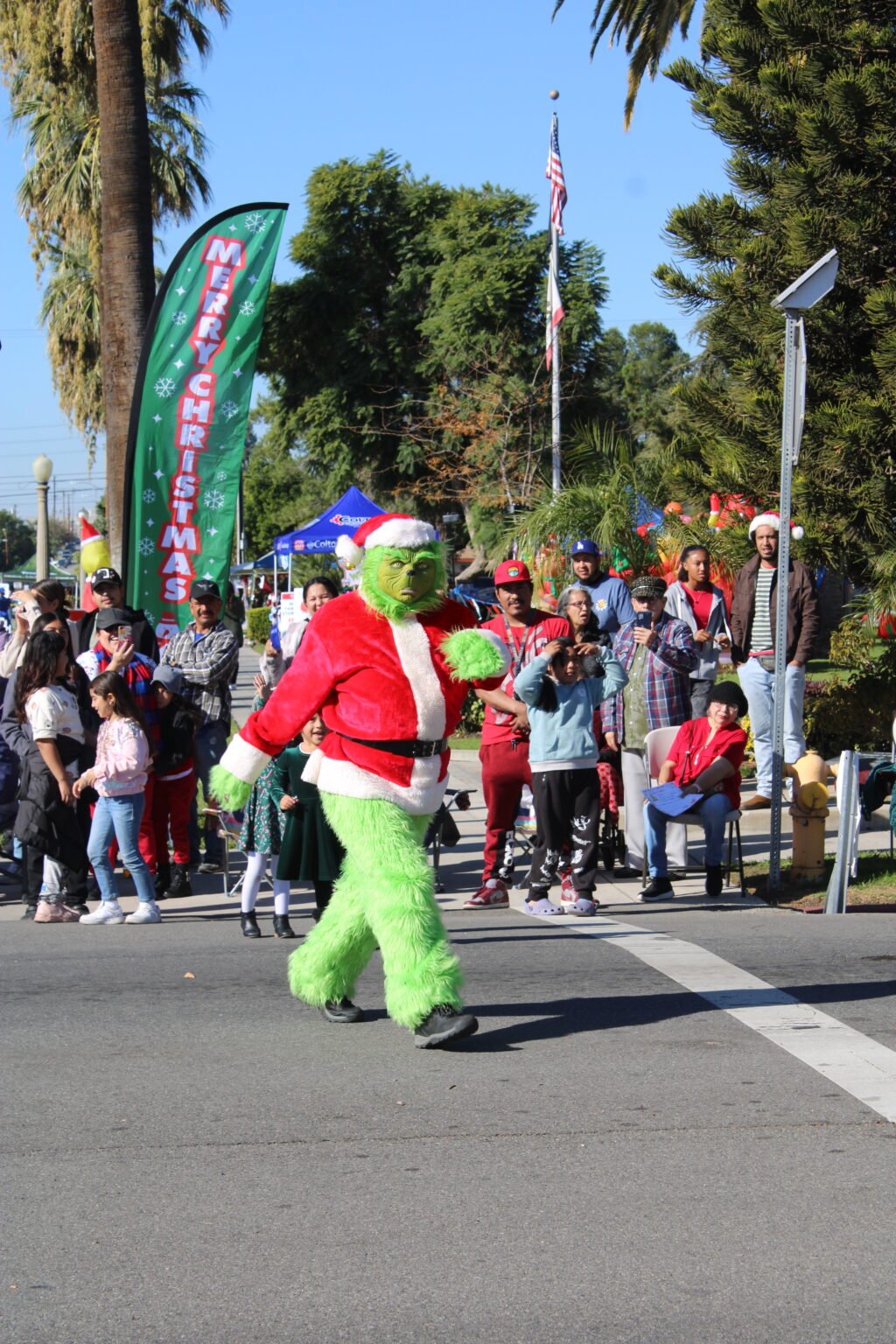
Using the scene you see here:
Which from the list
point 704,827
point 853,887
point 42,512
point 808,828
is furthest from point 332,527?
point 853,887

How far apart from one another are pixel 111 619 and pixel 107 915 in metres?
2.04

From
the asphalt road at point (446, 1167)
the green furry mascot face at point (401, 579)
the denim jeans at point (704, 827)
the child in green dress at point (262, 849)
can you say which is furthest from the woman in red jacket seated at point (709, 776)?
the green furry mascot face at point (401, 579)

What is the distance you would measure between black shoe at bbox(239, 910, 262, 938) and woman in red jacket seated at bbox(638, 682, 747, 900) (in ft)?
8.35

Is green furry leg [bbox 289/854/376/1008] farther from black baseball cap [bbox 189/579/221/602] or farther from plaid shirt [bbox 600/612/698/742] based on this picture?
black baseball cap [bbox 189/579/221/602]

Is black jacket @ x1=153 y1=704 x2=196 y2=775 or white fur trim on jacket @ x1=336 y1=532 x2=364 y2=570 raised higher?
white fur trim on jacket @ x1=336 y1=532 x2=364 y2=570

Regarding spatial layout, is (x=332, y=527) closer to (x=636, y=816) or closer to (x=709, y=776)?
(x=636, y=816)

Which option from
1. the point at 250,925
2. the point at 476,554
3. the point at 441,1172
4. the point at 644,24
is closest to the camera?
the point at 441,1172

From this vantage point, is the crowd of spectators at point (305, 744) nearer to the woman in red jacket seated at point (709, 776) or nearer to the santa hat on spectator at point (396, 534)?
the woman in red jacket seated at point (709, 776)

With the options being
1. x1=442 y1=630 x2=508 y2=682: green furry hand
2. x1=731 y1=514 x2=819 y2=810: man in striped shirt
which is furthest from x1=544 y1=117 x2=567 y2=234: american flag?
x1=442 y1=630 x2=508 y2=682: green furry hand

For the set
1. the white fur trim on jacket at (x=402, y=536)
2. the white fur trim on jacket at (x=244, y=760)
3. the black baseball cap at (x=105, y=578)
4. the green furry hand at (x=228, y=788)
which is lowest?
the green furry hand at (x=228, y=788)

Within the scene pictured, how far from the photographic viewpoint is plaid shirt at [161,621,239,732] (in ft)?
33.3

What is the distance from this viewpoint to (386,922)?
5434 millimetres

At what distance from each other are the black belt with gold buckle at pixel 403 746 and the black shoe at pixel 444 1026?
3.09ft

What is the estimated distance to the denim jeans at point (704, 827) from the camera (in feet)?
30.1
